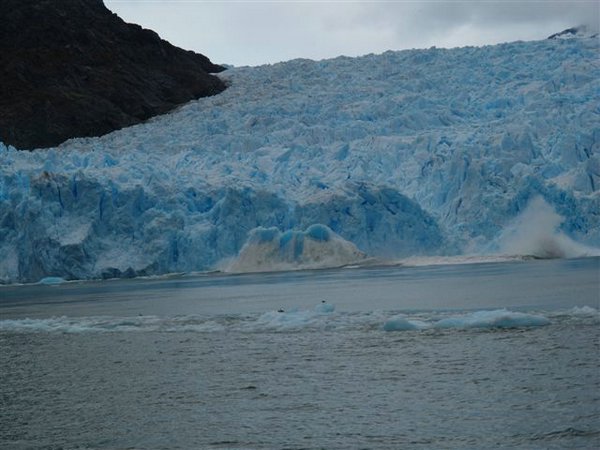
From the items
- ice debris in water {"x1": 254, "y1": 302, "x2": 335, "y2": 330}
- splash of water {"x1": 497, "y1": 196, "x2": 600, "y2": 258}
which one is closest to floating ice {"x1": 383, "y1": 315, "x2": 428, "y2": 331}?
ice debris in water {"x1": 254, "y1": 302, "x2": 335, "y2": 330}

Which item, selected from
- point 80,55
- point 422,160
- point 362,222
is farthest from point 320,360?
point 80,55

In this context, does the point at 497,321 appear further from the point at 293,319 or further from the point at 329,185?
the point at 329,185

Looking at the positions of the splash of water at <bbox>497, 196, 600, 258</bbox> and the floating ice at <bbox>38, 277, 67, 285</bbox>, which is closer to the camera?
the splash of water at <bbox>497, 196, 600, 258</bbox>

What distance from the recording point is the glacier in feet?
89.9

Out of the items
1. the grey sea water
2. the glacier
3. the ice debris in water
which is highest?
the glacier

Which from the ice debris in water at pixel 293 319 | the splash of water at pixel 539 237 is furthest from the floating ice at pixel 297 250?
the ice debris in water at pixel 293 319

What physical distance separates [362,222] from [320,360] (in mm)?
16915

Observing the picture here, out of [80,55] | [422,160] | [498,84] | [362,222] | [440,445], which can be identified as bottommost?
[440,445]

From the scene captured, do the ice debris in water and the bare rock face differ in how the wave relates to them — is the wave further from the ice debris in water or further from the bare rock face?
the bare rock face

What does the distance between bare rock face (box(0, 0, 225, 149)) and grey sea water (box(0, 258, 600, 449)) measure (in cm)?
2719

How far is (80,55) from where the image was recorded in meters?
50.8

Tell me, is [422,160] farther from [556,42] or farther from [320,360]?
[320,360]

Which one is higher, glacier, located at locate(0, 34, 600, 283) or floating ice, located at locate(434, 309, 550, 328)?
glacier, located at locate(0, 34, 600, 283)

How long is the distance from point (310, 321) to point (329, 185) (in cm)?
1542
